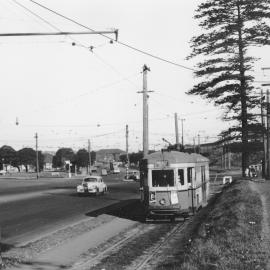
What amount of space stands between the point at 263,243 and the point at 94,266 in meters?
4.13

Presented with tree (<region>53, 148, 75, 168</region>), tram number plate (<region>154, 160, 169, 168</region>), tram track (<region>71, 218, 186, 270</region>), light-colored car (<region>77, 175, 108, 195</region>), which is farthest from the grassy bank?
tree (<region>53, 148, 75, 168</region>)

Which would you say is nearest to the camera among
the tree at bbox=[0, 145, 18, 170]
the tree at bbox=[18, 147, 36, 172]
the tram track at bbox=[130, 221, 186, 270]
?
the tram track at bbox=[130, 221, 186, 270]

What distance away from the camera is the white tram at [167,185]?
2144 centimetres

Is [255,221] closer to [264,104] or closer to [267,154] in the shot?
[264,104]

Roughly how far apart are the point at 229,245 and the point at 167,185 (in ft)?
28.4

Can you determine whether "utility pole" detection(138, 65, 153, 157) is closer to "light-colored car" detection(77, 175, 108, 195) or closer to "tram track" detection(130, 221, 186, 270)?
"light-colored car" detection(77, 175, 108, 195)

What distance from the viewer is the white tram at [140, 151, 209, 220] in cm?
2144

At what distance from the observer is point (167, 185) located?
21.6 meters

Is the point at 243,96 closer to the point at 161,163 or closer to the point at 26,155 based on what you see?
the point at 161,163

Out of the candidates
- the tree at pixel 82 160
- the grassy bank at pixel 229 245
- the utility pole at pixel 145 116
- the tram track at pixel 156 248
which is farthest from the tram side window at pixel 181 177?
the tree at pixel 82 160

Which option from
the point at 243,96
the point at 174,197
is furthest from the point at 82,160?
the point at 174,197

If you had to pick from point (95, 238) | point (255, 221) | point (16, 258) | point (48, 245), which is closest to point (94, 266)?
point (16, 258)

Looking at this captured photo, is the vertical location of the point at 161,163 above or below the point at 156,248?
above

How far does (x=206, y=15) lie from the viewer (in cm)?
4291
